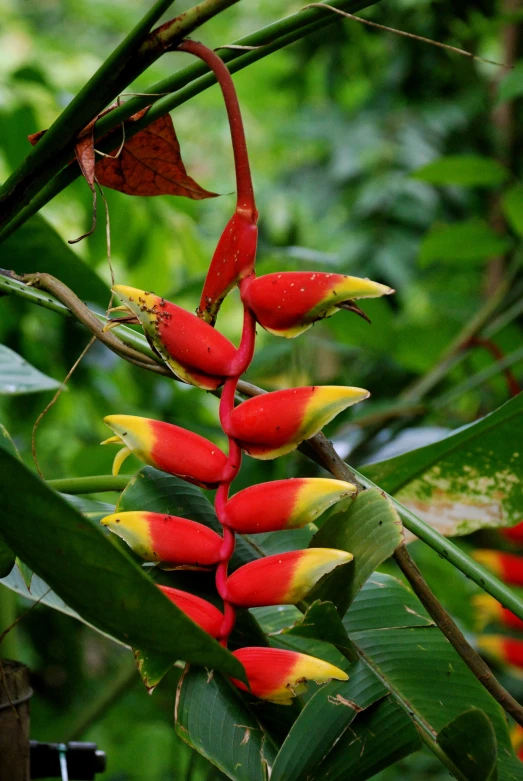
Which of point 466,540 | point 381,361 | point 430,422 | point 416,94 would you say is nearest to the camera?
point 430,422

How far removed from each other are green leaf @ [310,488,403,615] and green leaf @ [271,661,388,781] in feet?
0.12

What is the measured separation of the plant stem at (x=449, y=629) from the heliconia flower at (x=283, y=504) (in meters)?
0.04

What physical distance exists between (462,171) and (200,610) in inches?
31.2

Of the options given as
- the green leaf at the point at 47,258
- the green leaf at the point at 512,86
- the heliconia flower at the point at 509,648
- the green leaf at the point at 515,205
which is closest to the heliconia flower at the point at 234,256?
the green leaf at the point at 47,258

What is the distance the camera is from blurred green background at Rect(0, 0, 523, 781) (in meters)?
0.91

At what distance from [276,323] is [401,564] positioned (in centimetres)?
11

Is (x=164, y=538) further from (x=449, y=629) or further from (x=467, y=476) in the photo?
(x=467, y=476)

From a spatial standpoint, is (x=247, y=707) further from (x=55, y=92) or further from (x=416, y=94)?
(x=416, y=94)

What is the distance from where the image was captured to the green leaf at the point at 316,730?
28 centimetres

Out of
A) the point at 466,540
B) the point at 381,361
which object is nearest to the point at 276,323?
the point at 381,361

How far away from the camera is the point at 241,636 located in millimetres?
318

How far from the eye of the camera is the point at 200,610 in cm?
26

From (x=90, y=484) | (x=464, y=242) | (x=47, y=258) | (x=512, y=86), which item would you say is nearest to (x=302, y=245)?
(x=464, y=242)

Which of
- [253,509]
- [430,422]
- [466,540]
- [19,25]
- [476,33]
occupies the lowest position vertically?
[466,540]
